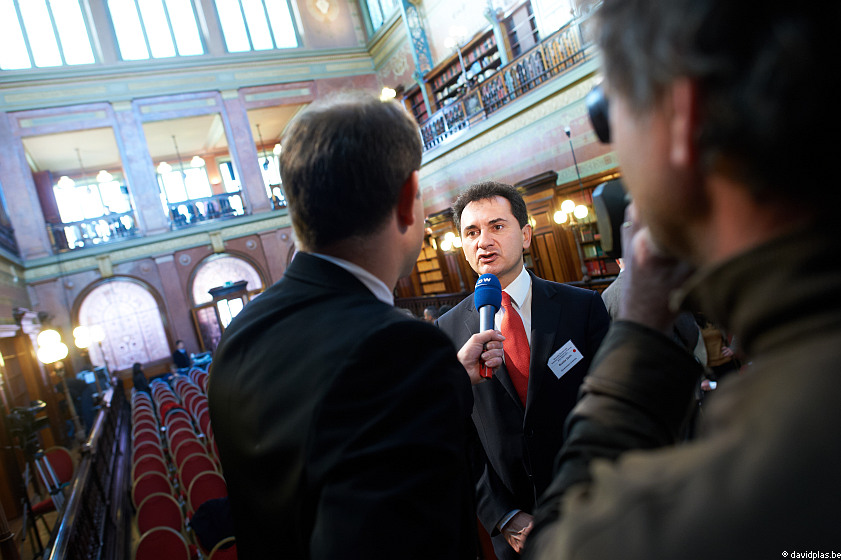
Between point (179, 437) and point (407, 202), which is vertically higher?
point (407, 202)

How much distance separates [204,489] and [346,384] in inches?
155

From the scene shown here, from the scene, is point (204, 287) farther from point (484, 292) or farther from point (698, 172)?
point (698, 172)

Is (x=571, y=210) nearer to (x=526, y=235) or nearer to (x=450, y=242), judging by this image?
(x=450, y=242)

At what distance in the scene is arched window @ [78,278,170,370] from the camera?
44.7 feet

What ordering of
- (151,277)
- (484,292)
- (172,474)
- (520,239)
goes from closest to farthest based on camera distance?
(484,292), (520,239), (172,474), (151,277)

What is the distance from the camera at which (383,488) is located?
74 cm

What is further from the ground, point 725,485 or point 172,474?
point 725,485

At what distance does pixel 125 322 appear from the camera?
45.3ft

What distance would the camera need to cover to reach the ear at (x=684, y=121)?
→ 0.47m

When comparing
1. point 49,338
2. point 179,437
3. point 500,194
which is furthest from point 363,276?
point 49,338

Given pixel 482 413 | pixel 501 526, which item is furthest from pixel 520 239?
pixel 501 526

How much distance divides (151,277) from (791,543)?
15921 mm

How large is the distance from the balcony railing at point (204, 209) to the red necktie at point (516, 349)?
14889 millimetres

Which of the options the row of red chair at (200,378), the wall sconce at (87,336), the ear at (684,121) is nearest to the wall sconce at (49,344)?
the wall sconce at (87,336)
